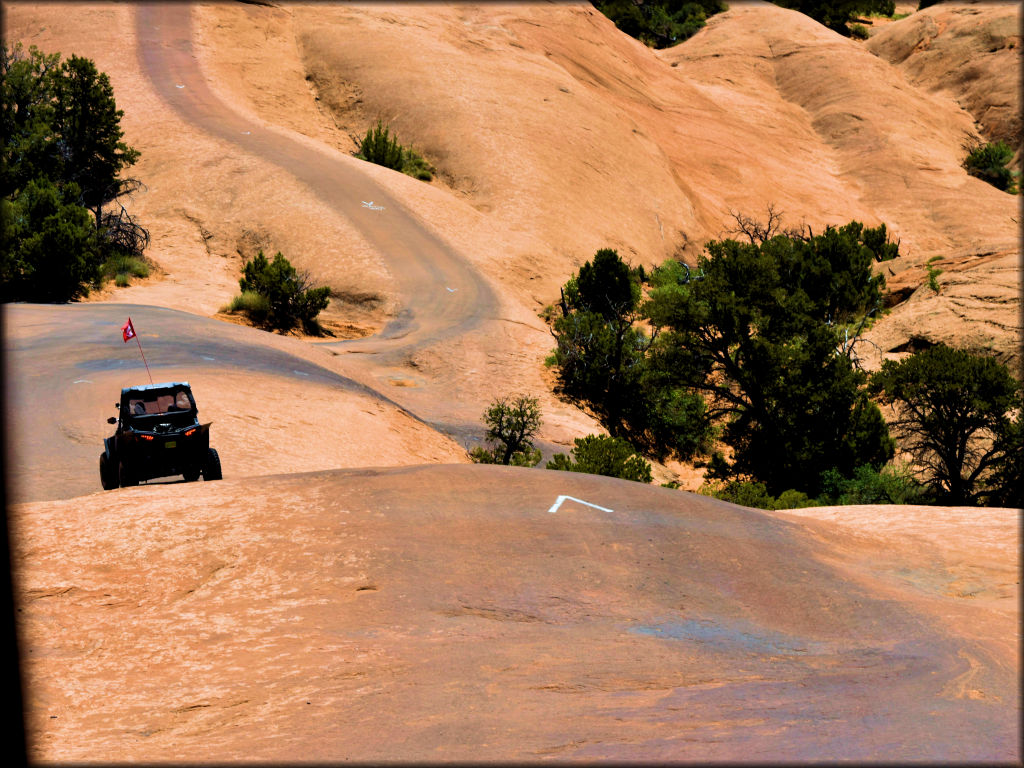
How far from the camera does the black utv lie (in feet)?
51.4

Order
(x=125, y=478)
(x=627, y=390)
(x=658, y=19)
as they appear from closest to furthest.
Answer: (x=125, y=478), (x=627, y=390), (x=658, y=19)

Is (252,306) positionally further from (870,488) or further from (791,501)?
(870,488)

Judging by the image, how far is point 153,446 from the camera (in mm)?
15852

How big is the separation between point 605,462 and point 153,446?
14079 mm

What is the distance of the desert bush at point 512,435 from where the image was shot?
28.1 m

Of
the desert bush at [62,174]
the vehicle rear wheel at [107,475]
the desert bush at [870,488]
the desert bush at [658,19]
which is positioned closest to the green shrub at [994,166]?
the desert bush at [658,19]

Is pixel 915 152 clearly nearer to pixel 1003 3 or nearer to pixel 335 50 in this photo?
pixel 1003 3

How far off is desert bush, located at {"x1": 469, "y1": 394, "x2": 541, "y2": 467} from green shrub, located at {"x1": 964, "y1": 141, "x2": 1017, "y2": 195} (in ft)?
208

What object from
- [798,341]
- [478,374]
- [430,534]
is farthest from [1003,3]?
[430,534]

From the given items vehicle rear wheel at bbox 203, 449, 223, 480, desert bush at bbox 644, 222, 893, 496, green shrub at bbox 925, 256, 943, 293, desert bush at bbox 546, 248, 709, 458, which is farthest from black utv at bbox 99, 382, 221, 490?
green shrub at bbox 925, 256, 943, 293

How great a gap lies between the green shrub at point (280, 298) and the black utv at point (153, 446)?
2350 cm

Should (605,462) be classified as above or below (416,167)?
below

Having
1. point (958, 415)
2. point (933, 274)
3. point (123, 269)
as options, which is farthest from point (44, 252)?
point (933, 274)

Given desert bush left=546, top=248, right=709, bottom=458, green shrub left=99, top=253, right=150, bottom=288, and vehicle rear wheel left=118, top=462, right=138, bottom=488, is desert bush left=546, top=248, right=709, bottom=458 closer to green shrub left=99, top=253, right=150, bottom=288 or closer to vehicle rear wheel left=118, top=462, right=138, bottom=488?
green shrub left=99, top=253, right=150, bottom=288
